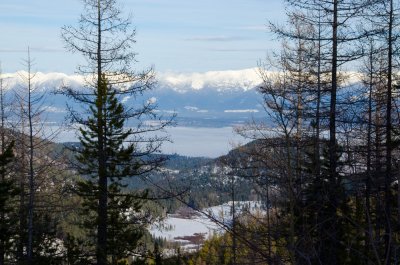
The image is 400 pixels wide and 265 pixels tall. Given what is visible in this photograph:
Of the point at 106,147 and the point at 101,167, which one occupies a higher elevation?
the point at 106,147

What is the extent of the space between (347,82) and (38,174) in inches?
389

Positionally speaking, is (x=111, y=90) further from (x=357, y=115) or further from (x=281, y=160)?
(x=281, y=160)

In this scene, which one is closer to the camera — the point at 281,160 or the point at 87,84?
the point at 281,160

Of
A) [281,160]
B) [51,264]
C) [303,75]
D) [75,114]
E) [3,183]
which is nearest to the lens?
[281,160]

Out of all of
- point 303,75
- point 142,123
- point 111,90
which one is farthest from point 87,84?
point 303,75

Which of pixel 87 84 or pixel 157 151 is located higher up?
pixel 87 84

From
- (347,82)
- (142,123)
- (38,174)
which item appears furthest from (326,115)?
(38,174)

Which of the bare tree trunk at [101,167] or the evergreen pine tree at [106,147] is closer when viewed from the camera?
the bare tree trunk at [101,167]

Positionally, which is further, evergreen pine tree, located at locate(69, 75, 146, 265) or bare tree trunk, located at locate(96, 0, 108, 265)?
evergreen pine tree, located at locate(69, 75, 146, 265)

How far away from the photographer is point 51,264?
56.6ft

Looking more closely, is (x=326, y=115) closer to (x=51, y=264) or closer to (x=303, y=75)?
(x=303, y=75)

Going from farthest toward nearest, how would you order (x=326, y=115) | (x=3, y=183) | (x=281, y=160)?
(x=3, y=183)
(x=326, y=115)
(x=281, y=160)

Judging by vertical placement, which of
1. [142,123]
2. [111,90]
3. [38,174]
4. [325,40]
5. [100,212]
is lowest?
[100,212]

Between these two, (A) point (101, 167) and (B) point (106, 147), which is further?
(B) point (106, 147)
